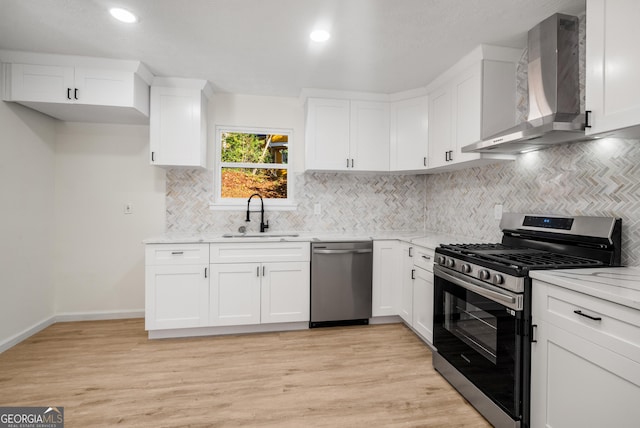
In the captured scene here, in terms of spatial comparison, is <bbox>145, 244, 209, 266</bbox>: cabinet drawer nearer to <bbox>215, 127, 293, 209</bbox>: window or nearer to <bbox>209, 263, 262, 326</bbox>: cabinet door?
<bbox>209, 263, 262, 326</bbox>: cabinet door

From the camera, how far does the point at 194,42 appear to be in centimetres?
243

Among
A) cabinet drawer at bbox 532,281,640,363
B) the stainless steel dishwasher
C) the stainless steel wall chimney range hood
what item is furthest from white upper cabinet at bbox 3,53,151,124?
cabinet drawer at bbox 532,281,640,363

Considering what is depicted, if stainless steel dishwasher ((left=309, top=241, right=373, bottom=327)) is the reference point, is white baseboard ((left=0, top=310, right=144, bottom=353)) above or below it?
below

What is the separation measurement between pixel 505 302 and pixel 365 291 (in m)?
1.68

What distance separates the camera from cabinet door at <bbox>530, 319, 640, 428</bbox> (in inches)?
48.0

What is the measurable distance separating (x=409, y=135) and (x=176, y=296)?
289cm

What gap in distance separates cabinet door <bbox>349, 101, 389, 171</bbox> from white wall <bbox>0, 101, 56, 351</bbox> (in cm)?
314

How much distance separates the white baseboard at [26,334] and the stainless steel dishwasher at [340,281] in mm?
2670

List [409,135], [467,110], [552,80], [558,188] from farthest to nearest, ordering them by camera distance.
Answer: [409,135]
[467,110]
[558,188]
[552,80]

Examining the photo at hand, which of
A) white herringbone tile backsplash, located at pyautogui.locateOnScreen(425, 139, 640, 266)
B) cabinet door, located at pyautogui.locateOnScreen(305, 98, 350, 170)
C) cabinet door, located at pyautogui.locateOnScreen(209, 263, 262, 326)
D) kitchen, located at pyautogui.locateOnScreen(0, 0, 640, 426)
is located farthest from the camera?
cabinet door, located at pyautogui.locateOnScreen(305, 98, 350, 170)

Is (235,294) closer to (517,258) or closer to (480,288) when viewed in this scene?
(480,288)

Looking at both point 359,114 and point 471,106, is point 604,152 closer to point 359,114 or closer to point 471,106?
point 471,106

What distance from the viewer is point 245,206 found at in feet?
12.0

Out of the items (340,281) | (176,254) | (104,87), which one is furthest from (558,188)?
(104,87)
